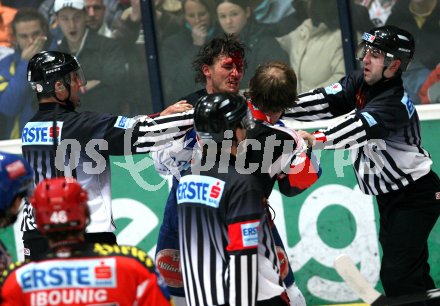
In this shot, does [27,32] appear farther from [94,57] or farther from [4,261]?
[4,261]

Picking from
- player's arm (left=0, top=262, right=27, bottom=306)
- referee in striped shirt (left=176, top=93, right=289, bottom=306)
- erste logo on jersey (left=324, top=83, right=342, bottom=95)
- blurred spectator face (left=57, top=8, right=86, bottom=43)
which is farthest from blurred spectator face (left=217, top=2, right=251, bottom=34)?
player's arm (left=0, top=262, right=27, bottom=306)

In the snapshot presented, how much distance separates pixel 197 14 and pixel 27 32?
1315mm

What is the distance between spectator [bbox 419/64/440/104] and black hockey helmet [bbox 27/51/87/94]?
3065mm

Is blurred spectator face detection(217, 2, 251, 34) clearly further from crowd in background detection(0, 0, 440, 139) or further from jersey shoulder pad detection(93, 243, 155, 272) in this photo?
jersey shoulder pad detection(93, 243, 155, 272)

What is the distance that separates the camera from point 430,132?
7.59 meters

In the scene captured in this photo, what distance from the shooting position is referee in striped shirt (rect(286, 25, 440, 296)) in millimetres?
6172

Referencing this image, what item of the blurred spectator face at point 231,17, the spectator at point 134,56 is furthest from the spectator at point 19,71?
the blurred spectator face at point 231,17

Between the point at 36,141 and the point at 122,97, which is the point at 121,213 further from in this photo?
the point at 36,141

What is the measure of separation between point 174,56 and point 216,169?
374cm

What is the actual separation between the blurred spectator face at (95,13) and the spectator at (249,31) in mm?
901

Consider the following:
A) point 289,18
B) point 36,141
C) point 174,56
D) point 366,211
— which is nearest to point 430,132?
point 366,211

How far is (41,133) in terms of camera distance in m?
5.61

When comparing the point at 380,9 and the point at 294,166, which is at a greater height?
the point at 380,9

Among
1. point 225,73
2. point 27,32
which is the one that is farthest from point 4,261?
point 27,32
